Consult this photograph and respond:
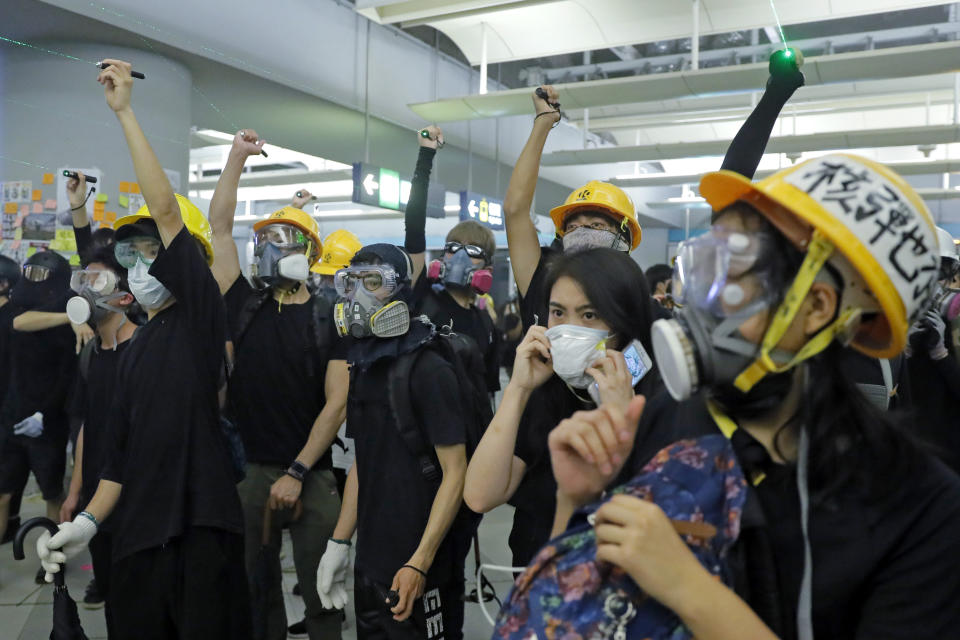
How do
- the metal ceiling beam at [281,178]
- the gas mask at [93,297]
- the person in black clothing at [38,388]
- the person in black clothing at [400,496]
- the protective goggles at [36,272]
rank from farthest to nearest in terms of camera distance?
the metal ceiling beam at [281,178] → the person in black clothing at [38,388] → the protective goggles at [36,272] → the gas mask at [93,297] → the person in black clothing at [400,496]

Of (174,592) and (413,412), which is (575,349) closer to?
(413,412)

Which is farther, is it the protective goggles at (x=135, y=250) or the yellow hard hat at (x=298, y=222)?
the yellow hard hat at (x=298, y=222)

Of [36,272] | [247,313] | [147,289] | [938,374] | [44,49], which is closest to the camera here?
[147,289]

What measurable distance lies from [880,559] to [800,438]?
0.56 ft

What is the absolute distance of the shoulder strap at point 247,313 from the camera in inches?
128

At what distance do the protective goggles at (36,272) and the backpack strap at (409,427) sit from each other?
2.75 m

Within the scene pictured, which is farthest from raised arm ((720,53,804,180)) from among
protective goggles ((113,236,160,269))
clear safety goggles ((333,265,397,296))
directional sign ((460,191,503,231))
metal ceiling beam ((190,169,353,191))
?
metal ceiling beam ((190,169,353,191))

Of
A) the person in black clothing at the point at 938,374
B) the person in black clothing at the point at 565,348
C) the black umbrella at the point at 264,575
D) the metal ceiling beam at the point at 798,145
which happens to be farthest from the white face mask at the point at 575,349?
the metal ceiling beam at the point at 798,145

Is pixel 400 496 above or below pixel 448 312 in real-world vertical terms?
below

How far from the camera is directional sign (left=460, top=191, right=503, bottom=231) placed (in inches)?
426

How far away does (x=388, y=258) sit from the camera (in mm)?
2738

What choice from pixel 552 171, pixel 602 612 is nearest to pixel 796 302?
pixel 602 612

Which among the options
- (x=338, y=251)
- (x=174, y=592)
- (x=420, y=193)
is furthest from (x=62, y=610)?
(x=338, y=251)

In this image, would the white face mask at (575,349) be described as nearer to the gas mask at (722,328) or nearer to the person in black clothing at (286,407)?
the gas mask at (722,328)
